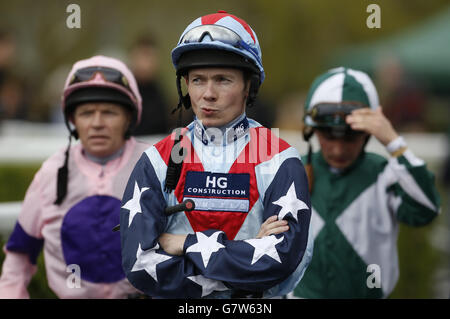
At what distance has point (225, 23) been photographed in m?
3.03

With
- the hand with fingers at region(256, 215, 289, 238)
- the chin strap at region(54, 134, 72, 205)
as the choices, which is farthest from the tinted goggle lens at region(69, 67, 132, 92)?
the hand with fingers at region(256, 215, 289, 238)

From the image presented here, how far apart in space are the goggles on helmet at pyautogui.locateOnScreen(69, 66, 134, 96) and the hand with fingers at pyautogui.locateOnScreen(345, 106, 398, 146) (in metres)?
1.31

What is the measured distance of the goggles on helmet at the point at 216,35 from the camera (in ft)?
9.73

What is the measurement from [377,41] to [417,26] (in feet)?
3.12

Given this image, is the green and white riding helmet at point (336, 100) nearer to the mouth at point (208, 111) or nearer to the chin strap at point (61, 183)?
the mouth at point (208, 111)

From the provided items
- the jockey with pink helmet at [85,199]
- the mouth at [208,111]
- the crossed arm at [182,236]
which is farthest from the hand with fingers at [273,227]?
the jockey with pink helmet at [85,199]

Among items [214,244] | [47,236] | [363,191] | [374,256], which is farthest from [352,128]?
[47,236]

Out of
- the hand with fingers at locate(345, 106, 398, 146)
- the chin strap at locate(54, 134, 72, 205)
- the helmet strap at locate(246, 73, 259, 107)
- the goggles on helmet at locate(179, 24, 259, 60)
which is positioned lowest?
the chin strap at locate(54, 134, 72, 205)

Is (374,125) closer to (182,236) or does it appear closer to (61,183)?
(182,236)

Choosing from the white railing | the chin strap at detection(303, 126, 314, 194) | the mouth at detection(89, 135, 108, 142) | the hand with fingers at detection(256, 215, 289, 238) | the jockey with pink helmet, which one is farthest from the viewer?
the white railing

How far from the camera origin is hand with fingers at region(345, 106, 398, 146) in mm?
4023

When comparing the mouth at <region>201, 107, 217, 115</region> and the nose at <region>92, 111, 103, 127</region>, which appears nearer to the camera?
the mouth at <region>201, 107, 217, 115</region>

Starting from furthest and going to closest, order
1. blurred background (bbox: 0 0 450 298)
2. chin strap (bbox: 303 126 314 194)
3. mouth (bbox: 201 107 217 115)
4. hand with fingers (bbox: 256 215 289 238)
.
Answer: blurred background (bbox: 0 0 450 298) < chin strap (bbox: 303 126 314 194) < mouth (bbox: 201 107 217 115) < hand with fingers (bbox: 256 215 289 238)

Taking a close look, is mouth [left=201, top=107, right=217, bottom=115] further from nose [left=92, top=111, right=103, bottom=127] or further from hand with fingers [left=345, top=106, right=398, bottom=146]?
hand with fingers [left=345, top=106, right=398, bottom=146]
